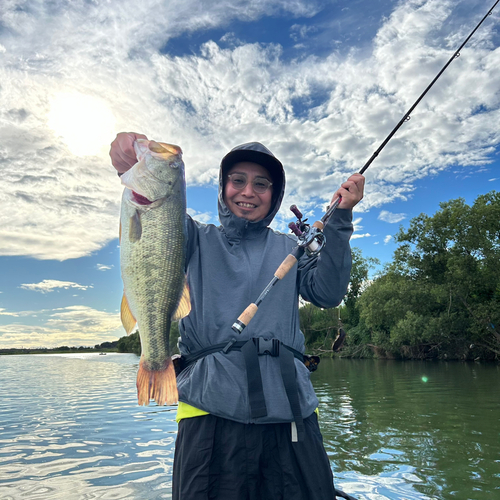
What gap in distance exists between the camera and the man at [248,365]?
2359mm

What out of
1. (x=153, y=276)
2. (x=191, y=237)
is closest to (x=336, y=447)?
(x=191, y=237)

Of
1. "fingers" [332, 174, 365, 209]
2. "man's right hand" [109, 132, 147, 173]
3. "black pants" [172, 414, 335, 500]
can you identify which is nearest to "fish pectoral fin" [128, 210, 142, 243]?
"man's right hand" [109, 132, 147, 173]

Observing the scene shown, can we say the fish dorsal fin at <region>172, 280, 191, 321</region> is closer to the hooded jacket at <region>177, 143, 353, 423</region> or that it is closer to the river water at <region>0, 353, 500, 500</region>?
the hooded jacket at <region>177, 143, 353, 423</region>

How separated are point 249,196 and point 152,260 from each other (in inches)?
39.2

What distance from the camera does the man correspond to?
2.36 m

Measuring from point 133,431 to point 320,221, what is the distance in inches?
363

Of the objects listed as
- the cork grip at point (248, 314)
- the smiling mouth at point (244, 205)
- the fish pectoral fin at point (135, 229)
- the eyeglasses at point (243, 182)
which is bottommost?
the cork grip at point (248, 314)

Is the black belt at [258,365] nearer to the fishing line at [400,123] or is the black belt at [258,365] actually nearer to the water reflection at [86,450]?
the fishing line at [400,123]

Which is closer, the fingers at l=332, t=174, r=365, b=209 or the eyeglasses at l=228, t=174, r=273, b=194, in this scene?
the fingers at l=332, t=174, r=365, b=209

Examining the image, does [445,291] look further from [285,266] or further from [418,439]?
[285,266]

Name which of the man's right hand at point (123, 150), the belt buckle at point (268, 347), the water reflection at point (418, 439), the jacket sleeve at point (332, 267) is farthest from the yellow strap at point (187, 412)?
the water reflection at point (418, 439)

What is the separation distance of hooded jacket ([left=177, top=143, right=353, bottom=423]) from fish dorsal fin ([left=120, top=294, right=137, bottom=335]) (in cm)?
34

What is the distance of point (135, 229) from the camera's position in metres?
2.46

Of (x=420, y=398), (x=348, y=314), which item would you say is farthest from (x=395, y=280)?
(x=420, y=398)
